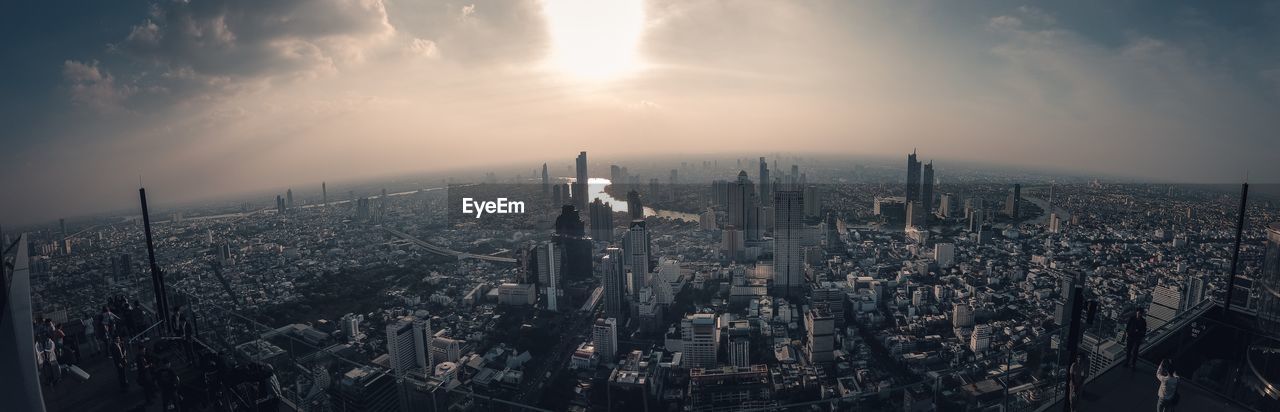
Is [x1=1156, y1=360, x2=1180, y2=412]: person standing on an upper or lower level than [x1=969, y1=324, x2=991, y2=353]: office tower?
upper

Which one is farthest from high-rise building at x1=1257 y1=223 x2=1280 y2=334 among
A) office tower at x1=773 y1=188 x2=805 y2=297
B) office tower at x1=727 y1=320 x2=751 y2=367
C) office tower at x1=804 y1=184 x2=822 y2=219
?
office tower at x1=804 y1=184 x2=822 y2=219

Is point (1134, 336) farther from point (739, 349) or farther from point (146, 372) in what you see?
point (146, 372)

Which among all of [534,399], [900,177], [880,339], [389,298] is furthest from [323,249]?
[900,177]

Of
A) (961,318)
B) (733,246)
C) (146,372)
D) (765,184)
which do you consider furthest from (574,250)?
(765,184)

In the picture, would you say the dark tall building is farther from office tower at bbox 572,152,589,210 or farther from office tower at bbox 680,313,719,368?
office tower at bbox 680,313,719,368

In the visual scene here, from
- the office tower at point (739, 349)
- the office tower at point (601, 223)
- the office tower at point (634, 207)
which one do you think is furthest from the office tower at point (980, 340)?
the office tower at point (634, 207)

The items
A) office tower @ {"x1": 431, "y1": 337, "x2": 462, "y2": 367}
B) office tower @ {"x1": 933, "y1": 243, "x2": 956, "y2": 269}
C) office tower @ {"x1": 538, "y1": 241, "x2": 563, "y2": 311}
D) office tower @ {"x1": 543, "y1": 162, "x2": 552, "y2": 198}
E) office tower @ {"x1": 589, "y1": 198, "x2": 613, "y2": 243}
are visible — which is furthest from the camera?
office tower @ {"x1": 543, "y1": 162, "x2": 552, "y2": 198}
